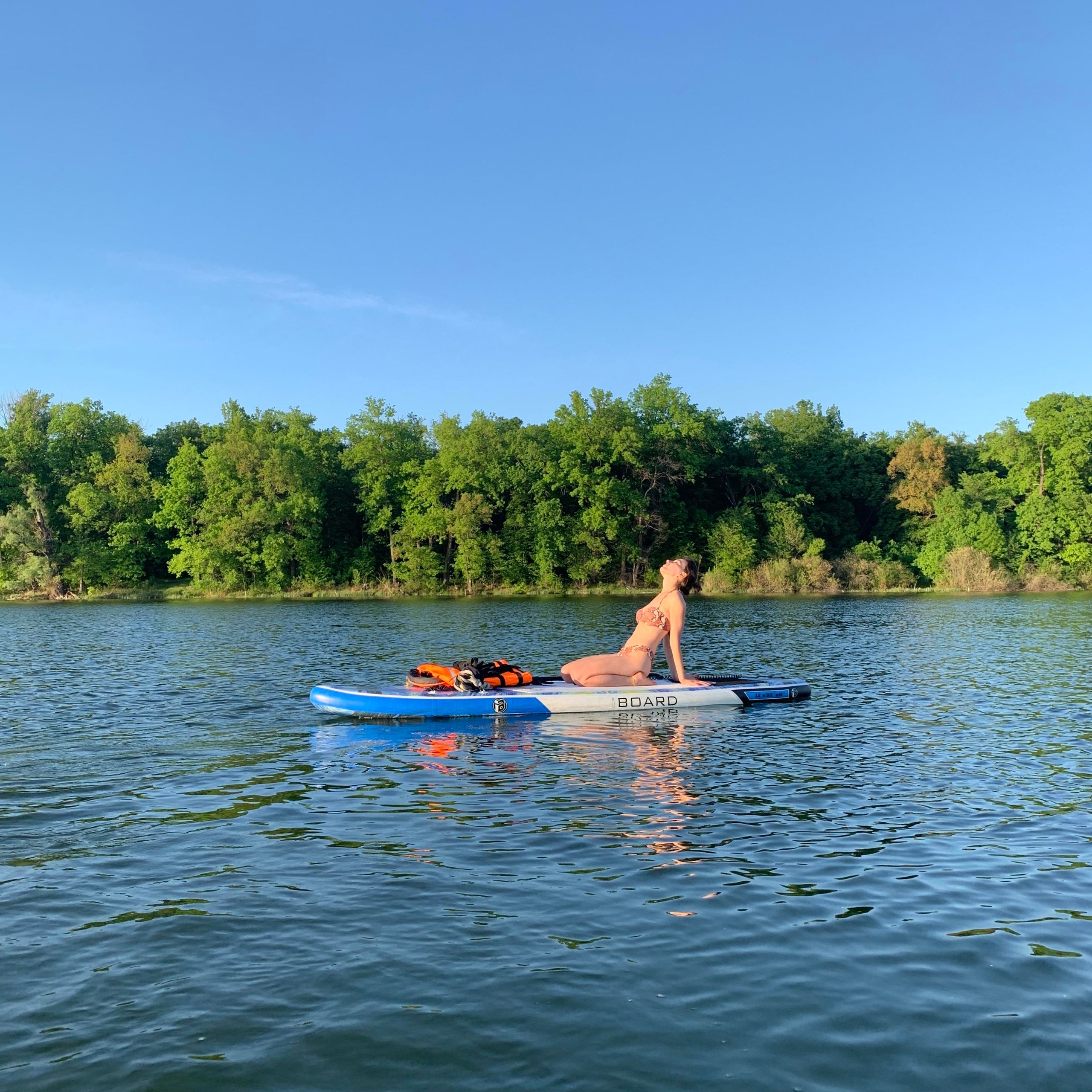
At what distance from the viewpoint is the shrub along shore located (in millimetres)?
67000

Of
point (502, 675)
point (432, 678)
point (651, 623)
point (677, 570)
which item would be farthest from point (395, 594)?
point (677, 570)

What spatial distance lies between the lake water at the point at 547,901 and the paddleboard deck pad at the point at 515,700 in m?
0.33

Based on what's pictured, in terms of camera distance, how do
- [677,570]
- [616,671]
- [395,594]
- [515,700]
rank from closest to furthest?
[515,700], [677,570], [616,671], [395,594]

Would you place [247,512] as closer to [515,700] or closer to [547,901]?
[515,700]

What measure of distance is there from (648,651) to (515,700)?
2.47 meters

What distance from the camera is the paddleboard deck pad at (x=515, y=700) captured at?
1530 cm

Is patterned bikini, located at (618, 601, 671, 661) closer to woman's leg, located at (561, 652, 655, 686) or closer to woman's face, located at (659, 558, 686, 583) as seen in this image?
woman's leg, located at (561, 652, 655, 686)

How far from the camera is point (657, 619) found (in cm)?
1606

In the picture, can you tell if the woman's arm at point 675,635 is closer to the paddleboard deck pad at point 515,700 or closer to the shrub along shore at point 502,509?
the paddleboard deck pad at point 515,700

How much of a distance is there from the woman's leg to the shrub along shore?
51.0m

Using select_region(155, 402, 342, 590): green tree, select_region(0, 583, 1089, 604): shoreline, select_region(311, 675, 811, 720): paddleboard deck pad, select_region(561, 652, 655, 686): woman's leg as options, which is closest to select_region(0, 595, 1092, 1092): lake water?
select_region(311, 675, 811, 720): paddleboard deck pad

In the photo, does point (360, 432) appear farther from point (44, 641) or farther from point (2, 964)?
point (2, 964)

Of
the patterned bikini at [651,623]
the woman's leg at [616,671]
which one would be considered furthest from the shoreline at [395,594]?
the woman's leg at [616,671]

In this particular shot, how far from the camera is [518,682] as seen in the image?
16.0m
